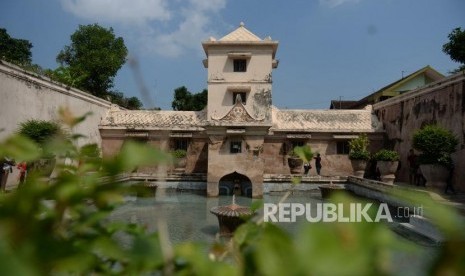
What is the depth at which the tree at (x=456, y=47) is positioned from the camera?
1595 centimetres

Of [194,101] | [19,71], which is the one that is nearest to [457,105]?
[19,71]

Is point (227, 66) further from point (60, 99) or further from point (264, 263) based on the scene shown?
point (264, 263)

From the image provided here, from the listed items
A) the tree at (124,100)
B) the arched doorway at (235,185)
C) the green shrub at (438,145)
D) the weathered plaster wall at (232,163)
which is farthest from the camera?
the tree at (124,100)

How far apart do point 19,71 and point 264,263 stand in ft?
44.2

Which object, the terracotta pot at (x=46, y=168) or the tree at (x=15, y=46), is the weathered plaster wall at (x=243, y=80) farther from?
the tree at (x=15, y=46)

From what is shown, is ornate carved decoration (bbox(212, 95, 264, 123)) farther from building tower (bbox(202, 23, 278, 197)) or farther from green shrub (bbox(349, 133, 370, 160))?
green shrub (bbox(349, 133, 370, 160))

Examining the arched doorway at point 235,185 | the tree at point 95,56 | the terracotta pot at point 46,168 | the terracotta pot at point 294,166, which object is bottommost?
the arched doorway at point 235,185

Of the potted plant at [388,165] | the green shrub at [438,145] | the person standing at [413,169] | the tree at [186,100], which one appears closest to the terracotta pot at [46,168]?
the green shrub at [438,145]

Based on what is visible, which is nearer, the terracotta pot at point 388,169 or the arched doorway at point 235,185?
the terracotta pot at point 388,169

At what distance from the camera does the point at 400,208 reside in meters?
8.64

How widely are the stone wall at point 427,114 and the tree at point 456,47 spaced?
3.83m

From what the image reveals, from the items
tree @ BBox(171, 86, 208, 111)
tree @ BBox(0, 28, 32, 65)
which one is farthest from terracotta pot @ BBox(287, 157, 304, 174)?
tree @ BBox(0, 28, 32, 65)

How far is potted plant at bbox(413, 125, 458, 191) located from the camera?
9383 millimetres

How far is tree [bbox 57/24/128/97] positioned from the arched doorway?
1646 centimetres
